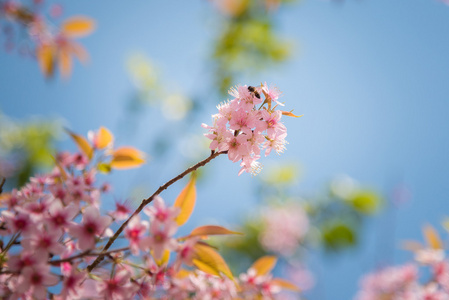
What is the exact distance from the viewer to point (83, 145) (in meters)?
0.78

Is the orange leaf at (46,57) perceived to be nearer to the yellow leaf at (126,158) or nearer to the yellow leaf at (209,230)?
the yellow leaf at (126,158)

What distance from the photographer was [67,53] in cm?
145

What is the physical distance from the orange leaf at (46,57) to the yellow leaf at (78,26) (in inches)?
6.4

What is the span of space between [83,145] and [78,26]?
0.79 metres

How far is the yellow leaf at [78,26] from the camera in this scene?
1299 millimetres

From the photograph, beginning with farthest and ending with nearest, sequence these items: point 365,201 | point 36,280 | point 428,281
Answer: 1. point 365,201
2. point 428,281
3. point 36,280

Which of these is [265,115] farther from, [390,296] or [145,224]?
[390,296]

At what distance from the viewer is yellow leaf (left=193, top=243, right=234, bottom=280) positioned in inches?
20.0

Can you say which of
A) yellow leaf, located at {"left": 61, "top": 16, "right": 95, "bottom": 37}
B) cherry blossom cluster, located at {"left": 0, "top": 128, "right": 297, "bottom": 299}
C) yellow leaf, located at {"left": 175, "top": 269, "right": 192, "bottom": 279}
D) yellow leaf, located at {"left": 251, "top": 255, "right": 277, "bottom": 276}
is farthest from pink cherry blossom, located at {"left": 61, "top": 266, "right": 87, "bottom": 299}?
yellow leaf, located at {"left": 61, "top": 16, "right": 95, "bottom": 37}

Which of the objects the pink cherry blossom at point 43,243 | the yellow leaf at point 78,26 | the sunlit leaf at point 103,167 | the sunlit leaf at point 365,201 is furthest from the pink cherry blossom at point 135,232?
the sunlit leaf at point 365,201

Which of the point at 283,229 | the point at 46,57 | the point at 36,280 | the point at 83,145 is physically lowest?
the point at 36,280

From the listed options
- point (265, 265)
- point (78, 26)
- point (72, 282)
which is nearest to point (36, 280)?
point (72, 282)

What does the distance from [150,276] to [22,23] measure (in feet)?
4.83

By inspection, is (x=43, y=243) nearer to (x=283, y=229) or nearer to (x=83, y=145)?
(x=83, y=145)
